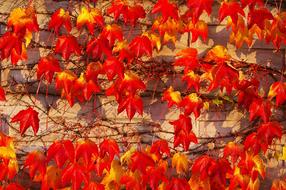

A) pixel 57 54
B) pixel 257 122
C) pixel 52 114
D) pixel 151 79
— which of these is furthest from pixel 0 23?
pixel 257 122

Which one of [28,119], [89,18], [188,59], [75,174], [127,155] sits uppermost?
[89,18]

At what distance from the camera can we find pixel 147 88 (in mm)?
3840

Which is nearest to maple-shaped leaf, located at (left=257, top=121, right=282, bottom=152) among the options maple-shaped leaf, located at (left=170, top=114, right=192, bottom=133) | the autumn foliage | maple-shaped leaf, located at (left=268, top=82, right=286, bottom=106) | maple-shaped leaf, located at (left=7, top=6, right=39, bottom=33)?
the autumn foliage

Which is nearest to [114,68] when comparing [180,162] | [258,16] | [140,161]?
[140,161]

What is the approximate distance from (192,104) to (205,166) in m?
0.44

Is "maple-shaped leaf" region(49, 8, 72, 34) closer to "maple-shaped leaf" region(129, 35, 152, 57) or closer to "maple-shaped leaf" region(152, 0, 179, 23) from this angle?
"maple-shaped leaf" region(129, 35, 152, 57)

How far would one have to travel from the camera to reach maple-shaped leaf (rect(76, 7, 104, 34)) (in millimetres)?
3496

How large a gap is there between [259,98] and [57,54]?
150cm

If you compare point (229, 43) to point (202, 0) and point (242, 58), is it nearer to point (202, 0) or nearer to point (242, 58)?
point (242, 58)

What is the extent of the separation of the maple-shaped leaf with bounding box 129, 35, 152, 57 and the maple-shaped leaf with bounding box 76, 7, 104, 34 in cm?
26

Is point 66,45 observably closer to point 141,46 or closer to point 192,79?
point 141,46

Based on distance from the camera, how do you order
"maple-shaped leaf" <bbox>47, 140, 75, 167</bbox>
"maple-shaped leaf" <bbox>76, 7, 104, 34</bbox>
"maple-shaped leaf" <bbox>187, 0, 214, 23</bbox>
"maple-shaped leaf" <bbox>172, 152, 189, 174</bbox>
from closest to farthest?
"maple-shaped leaf" <bbox>187, 0, 214, 23</bbox> < "maple-shaped leaf" <bbox>47, 140, 75, 167</bbox> < "maple-shaped leaf" <bbox>76, 7, 104, 34</bbox> < "maple-shaped leaf" <bbox>172, 152, 189, 174</bbox>

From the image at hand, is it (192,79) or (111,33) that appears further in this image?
(192,79)

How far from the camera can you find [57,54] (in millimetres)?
3852
